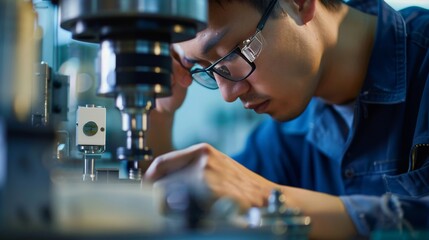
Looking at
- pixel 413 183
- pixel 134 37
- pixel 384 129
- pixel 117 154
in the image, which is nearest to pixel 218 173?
pixel 117 154

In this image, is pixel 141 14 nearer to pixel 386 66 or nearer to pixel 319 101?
pixel 386 66

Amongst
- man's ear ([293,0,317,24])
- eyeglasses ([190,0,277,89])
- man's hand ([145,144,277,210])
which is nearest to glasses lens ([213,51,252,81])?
eyeglasses ([190,0,277,89])

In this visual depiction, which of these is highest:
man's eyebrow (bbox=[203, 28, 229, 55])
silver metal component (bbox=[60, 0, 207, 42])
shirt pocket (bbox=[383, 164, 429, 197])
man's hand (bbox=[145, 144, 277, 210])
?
man's eyebrow (bbox=[203, 28, 229, 55])

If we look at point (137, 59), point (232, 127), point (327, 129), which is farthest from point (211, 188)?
point (232, 127)

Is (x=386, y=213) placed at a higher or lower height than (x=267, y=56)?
lower

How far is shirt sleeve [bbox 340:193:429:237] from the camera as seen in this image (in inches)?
35.4

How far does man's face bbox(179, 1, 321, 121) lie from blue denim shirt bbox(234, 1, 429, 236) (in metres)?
0.23

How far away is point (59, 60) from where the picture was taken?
157cm

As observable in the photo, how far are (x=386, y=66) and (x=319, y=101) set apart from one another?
360mm

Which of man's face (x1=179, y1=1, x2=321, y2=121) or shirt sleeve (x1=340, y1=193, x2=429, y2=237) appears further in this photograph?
man's face (x1=179, y1=1, x2=321, y2=121)

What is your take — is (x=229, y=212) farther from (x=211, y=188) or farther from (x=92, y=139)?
→ (x=92, y=139)

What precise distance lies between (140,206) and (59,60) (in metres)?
1.05

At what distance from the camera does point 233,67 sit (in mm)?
1453

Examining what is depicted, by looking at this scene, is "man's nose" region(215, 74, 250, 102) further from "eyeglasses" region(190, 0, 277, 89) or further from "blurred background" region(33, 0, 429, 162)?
"blurred background" region(33, 0, 429, 162)
